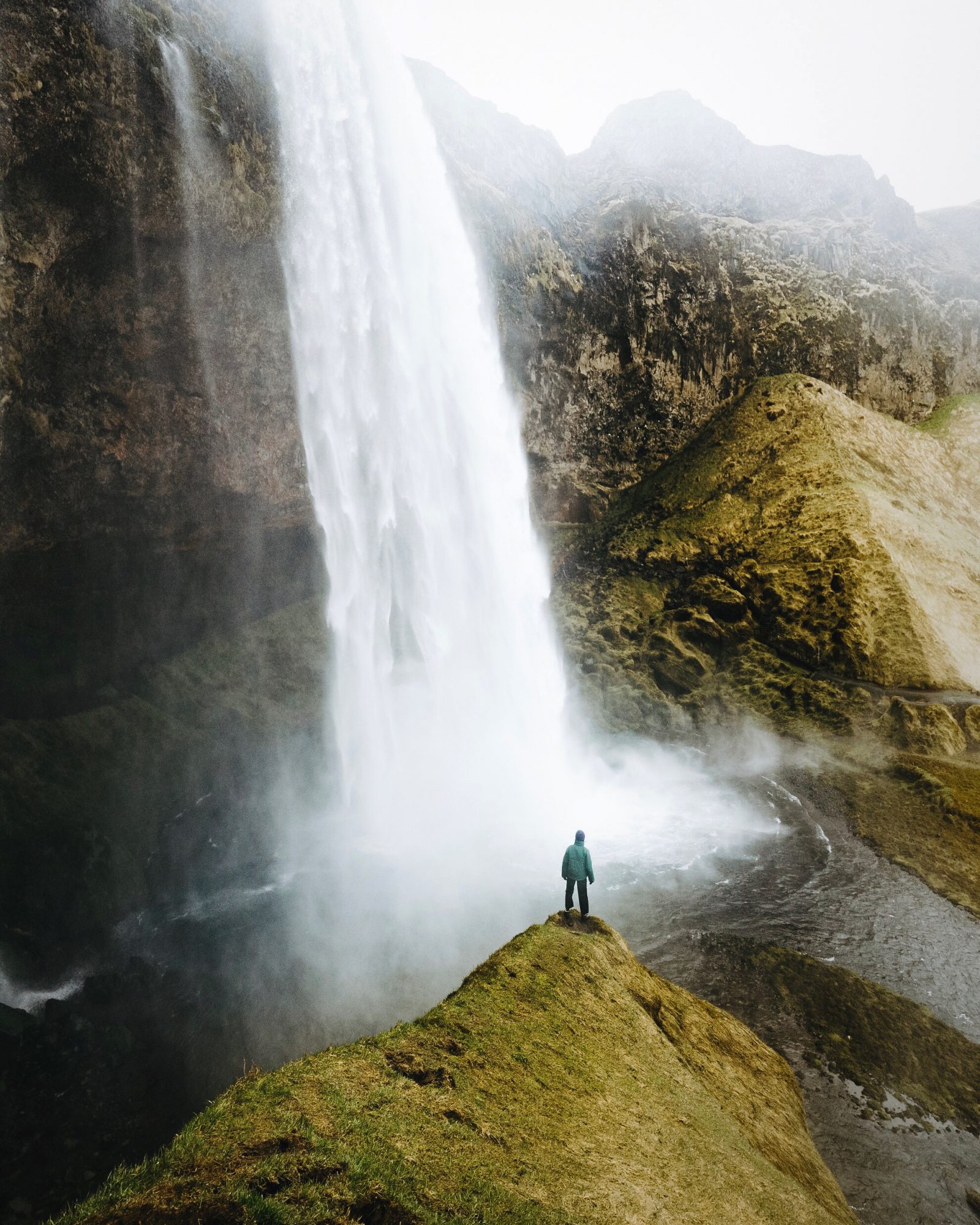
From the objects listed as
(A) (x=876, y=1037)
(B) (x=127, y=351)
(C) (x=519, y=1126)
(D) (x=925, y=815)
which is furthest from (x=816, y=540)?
(C) (x=519, y=1126)

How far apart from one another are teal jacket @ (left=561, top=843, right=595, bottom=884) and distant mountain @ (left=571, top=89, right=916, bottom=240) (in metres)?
54.5

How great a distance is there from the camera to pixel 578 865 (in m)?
11.1

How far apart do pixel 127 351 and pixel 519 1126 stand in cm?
2523

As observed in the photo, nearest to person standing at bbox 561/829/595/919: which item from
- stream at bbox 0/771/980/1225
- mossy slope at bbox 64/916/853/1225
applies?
mossy slope at bbox 64/916/853/1225

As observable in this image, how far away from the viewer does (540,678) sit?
3388cm

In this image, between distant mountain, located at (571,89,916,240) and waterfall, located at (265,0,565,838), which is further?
distant mountain, located at (571,89,916,240)

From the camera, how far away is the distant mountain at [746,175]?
52.8 m

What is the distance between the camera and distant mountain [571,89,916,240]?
52.8 metres

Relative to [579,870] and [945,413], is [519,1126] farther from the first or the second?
[945,413]

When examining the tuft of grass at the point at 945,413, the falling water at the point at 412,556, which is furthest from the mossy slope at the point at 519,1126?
the tuft of grass at the point at 945,413

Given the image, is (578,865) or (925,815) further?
(925,815)

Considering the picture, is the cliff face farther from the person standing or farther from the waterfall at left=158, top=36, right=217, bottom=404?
the person standing

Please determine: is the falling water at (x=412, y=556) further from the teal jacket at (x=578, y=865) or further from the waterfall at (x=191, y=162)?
the teal jacket at (x=578, y=865)

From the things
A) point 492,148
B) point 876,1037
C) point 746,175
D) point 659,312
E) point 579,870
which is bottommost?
point 876,1037
